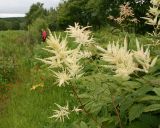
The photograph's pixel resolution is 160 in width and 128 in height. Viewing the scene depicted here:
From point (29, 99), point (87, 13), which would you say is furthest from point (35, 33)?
point (29, 99)

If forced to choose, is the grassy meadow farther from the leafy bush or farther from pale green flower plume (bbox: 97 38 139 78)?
pale green flower plume (bbox: 97 38 139 78)

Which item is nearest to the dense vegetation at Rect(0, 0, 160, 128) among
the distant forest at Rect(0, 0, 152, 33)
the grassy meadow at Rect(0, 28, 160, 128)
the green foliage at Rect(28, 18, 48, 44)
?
the grassy meadow at Rect(0, 28, 160, 128)

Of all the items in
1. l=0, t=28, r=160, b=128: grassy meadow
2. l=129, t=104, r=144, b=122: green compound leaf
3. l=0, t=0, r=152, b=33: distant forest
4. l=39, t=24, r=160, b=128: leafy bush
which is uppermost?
l=39, t=24, r=160, b=128: leafy bush

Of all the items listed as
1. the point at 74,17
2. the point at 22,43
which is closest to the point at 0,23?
the point at 74,17

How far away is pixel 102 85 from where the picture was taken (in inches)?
112

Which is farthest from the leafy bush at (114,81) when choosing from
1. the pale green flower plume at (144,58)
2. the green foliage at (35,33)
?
the green foliage at (35,33)

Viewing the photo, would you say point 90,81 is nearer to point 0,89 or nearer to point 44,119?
point 44,119

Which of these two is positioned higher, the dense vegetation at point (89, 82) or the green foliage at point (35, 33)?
the dense vegetation at point (89, 82)

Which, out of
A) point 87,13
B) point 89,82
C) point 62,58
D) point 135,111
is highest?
point 62,58

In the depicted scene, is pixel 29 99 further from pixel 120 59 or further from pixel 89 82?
pixel 120 59

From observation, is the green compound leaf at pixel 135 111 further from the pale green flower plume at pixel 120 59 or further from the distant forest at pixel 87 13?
the distant forest at pixel 87 13

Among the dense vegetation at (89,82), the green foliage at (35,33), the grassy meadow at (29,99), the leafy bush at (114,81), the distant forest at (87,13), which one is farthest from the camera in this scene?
the distant forest at (87,13)

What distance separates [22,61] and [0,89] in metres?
3.89

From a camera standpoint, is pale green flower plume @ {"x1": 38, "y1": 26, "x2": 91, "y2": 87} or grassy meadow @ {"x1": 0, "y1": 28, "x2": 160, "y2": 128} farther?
grassy meadow @ {"x1": 0, "y1": 28, "x2": 160, "y2": 128}
